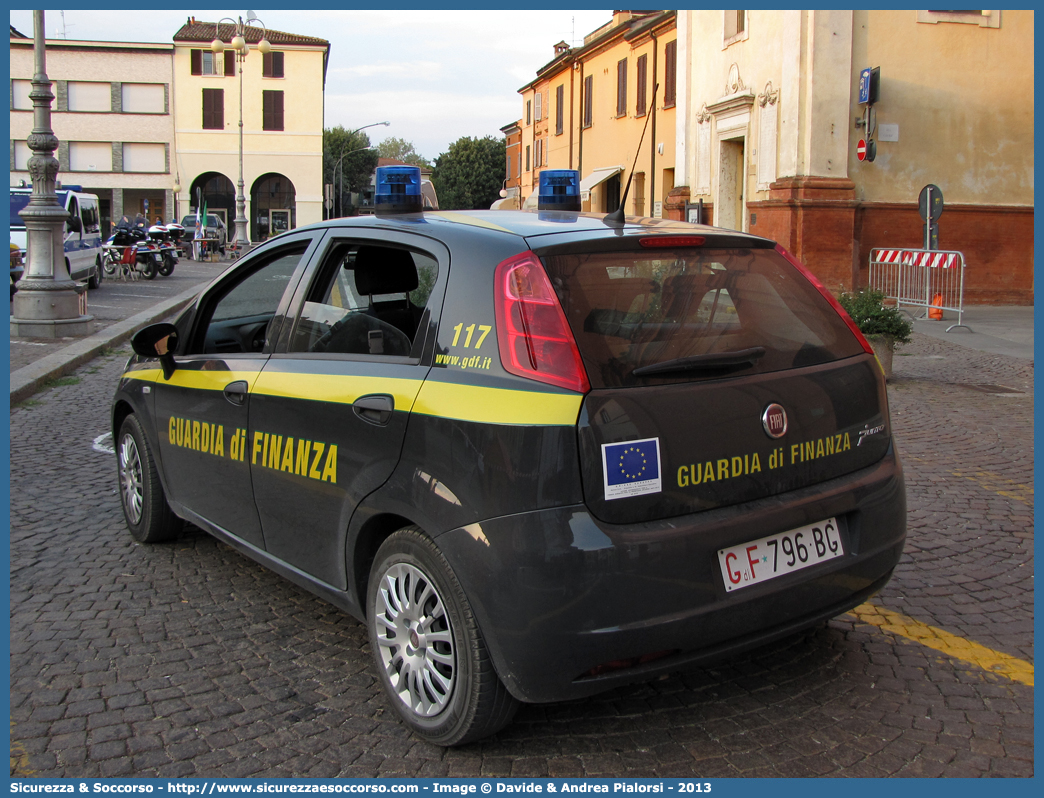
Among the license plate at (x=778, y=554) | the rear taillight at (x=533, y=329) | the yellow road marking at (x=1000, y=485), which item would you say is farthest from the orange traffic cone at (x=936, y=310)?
the rear taillight at (x=533, y=329)

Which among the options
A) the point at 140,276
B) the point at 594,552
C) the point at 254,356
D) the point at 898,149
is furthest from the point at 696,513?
the point at 140,276

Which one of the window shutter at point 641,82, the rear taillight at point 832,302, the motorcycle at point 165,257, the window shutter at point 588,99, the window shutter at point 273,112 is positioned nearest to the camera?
the rear taillight at point 832,302

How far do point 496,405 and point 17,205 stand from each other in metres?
20.9

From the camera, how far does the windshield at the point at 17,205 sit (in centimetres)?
1994

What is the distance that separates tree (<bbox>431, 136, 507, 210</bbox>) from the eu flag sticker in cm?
8227

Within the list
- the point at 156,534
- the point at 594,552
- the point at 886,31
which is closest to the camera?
the point at 594,552

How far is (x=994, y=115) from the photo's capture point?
20.6 metres

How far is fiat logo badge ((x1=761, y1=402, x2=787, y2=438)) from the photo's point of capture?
2921 mm

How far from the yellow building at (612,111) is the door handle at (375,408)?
26.0 meters

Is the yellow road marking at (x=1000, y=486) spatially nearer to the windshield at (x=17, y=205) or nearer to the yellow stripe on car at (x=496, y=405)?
the yellow stripe on car at (x=496, y=405)

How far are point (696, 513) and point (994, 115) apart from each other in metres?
21.0

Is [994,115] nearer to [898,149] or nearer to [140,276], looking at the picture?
[898,149]

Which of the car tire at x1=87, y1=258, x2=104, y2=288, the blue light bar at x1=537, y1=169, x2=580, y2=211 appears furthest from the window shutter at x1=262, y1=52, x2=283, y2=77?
the blue light bar at x1=537, y1=169, x2=580, y2=211

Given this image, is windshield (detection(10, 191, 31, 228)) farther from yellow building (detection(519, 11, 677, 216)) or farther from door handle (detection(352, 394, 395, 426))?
door handle (detection(352, 394, 395, 426))
